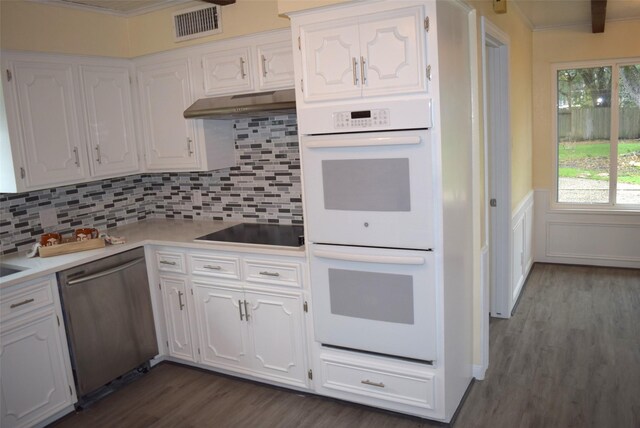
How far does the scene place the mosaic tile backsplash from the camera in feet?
10.8

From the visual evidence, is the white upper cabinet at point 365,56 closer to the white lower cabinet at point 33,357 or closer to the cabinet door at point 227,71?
the cabinet door at point 227,71

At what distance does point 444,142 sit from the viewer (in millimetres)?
2338

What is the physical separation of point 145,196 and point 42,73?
1.28 meters

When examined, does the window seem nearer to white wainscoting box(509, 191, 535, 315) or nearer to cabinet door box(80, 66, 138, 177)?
white wainscoting box(509, 191, 535, 315)

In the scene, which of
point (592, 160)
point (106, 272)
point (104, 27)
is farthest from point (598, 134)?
point (106, 272)

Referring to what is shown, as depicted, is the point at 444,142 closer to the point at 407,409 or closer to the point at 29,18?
the point at 407,409

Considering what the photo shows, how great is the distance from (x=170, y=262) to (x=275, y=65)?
1.40 meters

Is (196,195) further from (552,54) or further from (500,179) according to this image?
(552,54)

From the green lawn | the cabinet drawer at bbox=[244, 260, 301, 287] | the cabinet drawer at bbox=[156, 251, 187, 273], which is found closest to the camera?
the cabinet drawer at bbox=[244, 260, 301, 287]

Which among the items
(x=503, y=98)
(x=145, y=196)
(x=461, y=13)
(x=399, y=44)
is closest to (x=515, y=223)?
(x=503, y=98)

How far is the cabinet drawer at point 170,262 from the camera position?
10.6 ft

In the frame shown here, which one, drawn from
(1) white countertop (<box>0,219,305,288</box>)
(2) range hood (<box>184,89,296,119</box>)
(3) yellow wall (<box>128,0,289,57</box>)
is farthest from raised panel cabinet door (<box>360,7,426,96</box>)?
(1) white countertop (<box>0,219,305,288</box>)

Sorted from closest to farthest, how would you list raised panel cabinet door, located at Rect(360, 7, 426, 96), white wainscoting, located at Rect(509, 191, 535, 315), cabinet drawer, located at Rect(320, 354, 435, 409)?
raised panel cabinet door, located at Rect(360, 7, 426, 96) → cabinet drawer, located at Rect(320, 354, 435, 409) → white wainscoting, located at Rect(509, 191, 535, 315)

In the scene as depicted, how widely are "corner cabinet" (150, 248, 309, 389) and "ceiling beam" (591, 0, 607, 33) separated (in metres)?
2.85
